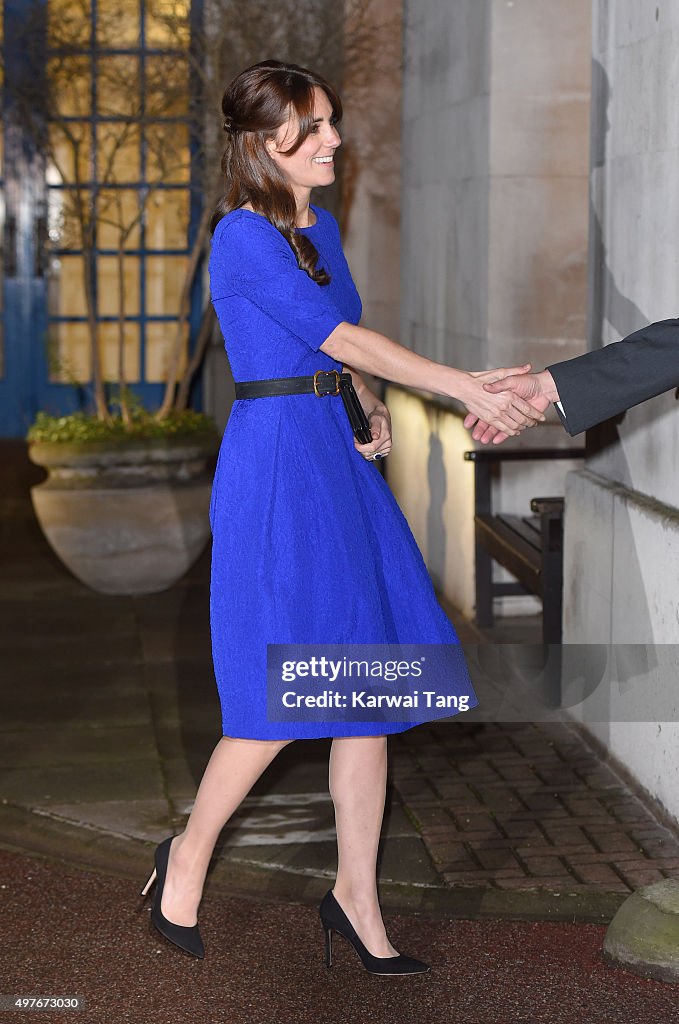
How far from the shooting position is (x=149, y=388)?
13.6 m

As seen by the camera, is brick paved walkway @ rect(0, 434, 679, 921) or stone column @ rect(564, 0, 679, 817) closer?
brick paved walkway @ rect(0, 434, 679, 921)

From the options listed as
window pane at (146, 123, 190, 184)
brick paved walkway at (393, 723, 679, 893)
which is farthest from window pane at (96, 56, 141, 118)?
brick paved walkway at (393, 723, 679, 893)

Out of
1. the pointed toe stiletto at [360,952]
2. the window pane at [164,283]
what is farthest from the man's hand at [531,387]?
the window pane at [164,283]

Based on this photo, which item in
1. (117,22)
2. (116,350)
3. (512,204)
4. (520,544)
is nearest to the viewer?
(520,544)

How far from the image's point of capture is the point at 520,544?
6.52m

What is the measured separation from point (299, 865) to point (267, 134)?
2062 millimetres

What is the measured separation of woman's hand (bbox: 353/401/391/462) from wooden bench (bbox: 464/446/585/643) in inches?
90.5

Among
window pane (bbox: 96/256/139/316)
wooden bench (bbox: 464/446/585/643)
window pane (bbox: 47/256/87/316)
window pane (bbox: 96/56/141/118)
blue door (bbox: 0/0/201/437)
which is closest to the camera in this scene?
wooden bench (bbox: 464/446/585/643)

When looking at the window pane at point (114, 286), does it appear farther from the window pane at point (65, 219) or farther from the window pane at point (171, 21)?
the window pane at point (171, 21)

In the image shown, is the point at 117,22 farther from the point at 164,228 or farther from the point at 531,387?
the point at 531,387

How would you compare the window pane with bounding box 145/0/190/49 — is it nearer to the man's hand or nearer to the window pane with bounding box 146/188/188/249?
the window pane with bounding box 146/188/188/249

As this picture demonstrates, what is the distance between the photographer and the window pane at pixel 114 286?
44.0ft

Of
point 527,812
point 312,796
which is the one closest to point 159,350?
point 312,796

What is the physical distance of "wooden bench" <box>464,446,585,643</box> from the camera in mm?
6031
